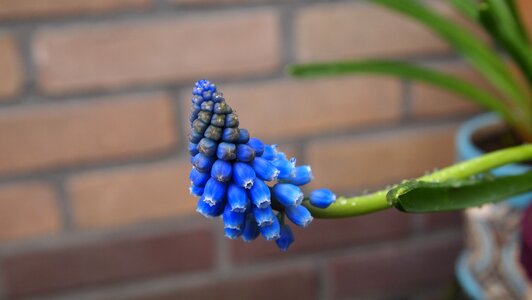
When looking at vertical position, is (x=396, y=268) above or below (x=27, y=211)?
below

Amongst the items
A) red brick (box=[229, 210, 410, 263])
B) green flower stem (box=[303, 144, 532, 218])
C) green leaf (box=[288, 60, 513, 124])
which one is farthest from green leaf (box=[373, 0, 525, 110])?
red brick (box=[229, 210, 410, 263])

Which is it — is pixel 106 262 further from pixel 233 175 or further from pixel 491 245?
pixel 233 175

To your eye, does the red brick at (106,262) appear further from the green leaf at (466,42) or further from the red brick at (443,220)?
the green leaf at (466,42)

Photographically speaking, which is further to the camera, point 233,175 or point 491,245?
point 491,245

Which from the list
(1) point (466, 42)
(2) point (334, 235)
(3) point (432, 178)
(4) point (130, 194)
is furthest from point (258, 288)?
(3) point (432, 178)

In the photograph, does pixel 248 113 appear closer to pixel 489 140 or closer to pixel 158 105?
pixel 158 105

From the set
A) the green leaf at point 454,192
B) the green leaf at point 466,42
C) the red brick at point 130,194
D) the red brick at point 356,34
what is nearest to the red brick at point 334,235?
the red brick at point 130,194
